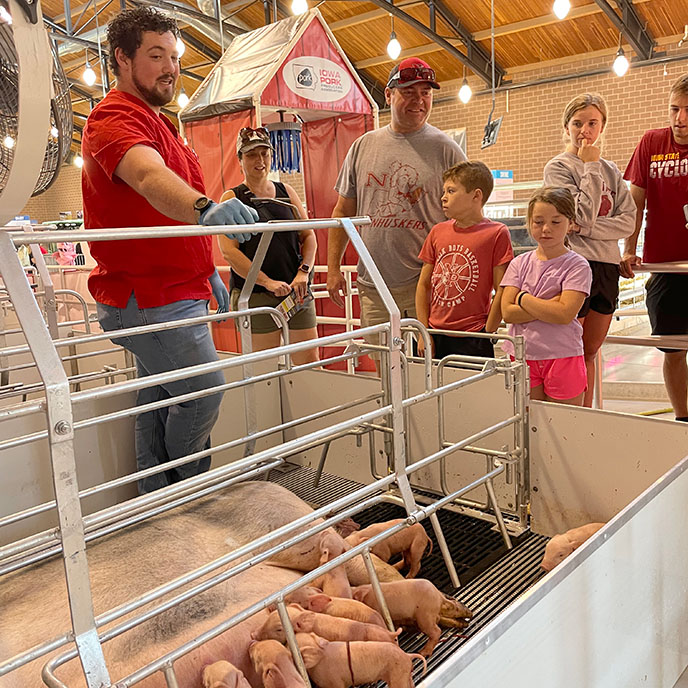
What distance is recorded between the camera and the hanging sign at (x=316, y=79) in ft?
18.2

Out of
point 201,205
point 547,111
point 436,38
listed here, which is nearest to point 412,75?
point 201,205

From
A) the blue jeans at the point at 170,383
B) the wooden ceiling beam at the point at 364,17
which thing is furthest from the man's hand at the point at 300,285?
the wooden ceiling beam at the point at 364,17

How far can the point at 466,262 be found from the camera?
110 inches

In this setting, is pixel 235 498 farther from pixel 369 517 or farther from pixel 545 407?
pixel 545 407

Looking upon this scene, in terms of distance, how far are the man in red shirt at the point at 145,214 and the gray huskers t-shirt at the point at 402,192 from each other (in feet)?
3.40

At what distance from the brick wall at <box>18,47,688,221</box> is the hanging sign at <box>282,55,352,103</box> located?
5767 millimetres

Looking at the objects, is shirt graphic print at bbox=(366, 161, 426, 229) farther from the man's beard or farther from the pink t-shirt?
the man's beard

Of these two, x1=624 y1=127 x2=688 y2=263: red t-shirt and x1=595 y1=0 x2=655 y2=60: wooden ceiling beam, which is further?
x1=595 y1=0 x2=655 y2=60: wooden ceiling beam

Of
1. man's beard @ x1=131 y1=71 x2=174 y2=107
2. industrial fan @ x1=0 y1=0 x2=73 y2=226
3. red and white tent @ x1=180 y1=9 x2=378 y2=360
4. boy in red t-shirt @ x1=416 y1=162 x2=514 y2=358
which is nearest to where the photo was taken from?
industrial fan @ x1=0 y1=0 x2=73 y2=226

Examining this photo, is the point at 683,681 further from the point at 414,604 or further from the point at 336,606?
the point at 336,606

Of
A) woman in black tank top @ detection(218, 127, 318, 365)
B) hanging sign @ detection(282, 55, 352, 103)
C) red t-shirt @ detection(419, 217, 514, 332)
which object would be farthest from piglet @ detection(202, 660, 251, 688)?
hanging sign @ detection(282, 55, 352, 103)

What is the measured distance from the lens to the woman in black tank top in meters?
3.33

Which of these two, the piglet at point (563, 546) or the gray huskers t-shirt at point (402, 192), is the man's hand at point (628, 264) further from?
the piglet at point (563, 546)

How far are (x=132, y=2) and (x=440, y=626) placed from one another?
912 cm
